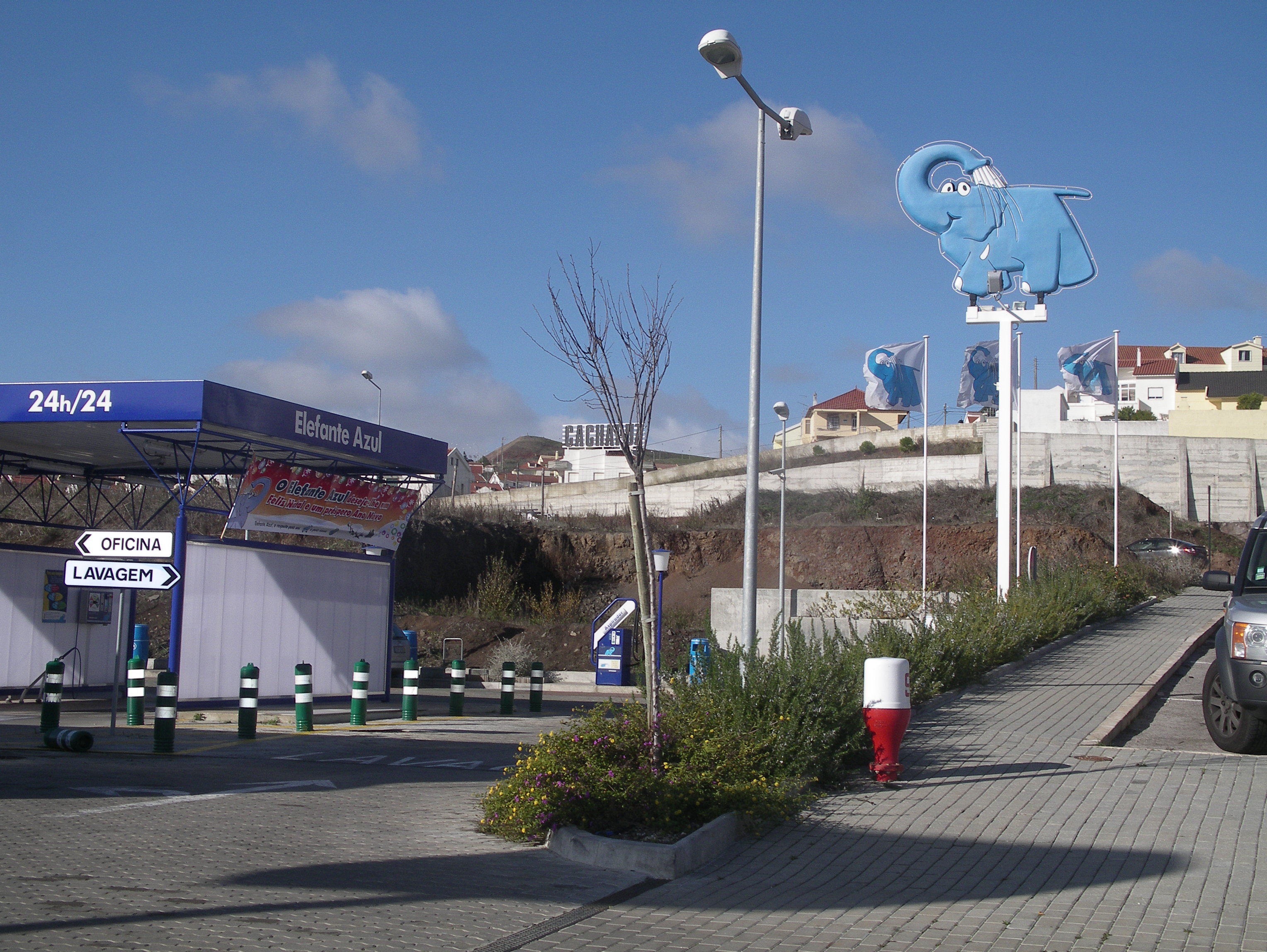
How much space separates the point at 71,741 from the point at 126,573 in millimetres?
2979

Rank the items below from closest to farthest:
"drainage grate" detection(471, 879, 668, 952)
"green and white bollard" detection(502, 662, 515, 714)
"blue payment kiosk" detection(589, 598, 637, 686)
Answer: "drainage grate" detection(471, 879, 668, 952)
"green and white bollard" detection(502, 662, 515, 714)
"blue payment kiosk" detection(589, 598, 637, 686)

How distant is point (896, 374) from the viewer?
35.5 meters

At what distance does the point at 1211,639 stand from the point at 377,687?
16178 mm

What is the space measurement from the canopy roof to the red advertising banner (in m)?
0.43

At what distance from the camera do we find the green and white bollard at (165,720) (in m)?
12.7

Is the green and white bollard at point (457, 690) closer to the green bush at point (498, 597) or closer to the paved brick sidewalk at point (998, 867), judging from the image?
the paved brick sidewalk at point (998, 867)

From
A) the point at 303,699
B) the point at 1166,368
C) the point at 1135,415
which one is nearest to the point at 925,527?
the point at 303,699

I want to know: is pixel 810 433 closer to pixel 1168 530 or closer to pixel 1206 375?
pixel 1206 375

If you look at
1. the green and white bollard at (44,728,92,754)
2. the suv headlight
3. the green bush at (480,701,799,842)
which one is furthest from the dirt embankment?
the green bush at (480,701,799,842)

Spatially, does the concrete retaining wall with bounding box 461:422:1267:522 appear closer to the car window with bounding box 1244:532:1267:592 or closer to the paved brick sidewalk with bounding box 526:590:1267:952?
the car window with bounding box 1244:532:1267:592

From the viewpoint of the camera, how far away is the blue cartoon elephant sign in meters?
25.0

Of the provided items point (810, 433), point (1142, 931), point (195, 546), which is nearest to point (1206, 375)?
point (810, 433)

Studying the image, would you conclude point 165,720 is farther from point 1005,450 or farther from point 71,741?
point 1005,450

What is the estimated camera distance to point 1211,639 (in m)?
21.1
